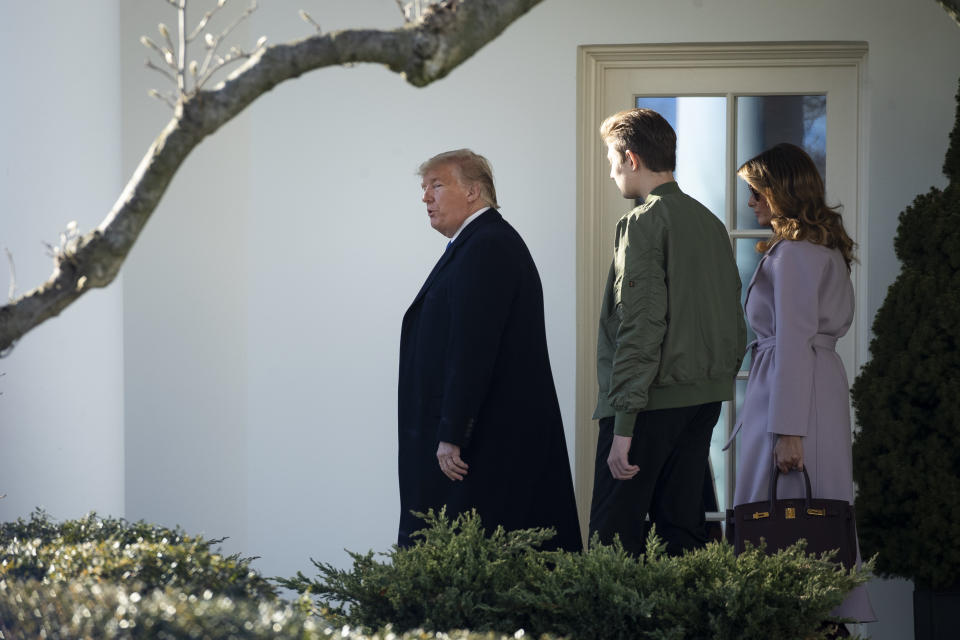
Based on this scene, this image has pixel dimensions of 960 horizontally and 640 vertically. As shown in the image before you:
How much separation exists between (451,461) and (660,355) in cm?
71

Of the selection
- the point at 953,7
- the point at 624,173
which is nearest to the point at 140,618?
the point at 953,7

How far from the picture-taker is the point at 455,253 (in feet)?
12.3

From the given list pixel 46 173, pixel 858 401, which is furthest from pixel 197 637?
pixel 858 401

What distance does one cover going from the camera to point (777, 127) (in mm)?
5008

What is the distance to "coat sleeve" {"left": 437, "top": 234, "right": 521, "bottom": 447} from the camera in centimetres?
355

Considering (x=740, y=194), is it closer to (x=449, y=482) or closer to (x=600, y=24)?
(x=600, y=24)

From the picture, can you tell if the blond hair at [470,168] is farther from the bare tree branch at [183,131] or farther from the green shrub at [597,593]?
the bare tree branch at [183,131]

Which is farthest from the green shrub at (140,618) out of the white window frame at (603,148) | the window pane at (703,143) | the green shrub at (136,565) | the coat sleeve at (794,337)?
the window pane at (703,143)

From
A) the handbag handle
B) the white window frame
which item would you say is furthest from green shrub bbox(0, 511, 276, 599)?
the white window frame

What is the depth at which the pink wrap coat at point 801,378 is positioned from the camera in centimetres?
350

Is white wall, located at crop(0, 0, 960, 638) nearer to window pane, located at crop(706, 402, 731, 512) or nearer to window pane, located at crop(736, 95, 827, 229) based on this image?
window pane, located at crop(736, 95, 827, 229)

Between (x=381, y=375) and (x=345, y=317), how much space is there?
0.97 ft

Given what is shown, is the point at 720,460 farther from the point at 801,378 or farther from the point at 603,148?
the point at 801,378

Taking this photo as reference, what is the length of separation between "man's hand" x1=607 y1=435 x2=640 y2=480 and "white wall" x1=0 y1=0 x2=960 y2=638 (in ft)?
5.33
